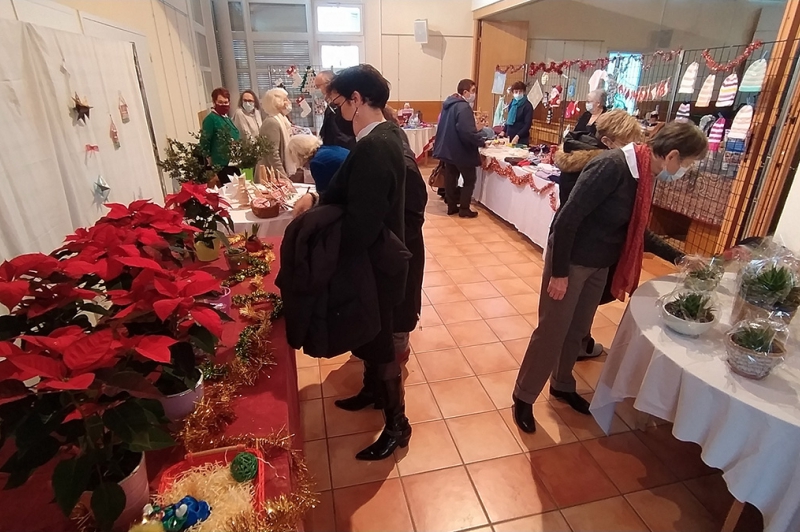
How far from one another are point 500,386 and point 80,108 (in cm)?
244

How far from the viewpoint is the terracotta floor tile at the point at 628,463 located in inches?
69.2

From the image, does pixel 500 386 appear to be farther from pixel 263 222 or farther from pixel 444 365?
pixel 263 222

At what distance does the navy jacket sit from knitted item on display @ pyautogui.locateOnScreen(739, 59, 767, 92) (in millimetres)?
2270

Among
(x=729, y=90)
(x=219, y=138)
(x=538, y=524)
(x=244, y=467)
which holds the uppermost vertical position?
(x=729, y=90)

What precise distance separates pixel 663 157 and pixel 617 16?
24.7 feet

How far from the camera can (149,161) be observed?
9.67ft

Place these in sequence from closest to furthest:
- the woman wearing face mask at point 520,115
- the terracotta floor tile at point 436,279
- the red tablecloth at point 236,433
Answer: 1. the red tablecloth at point 236,433
2. the terracotta floor tile at point 436,279
3. the woman wearing face mask at point 520,115

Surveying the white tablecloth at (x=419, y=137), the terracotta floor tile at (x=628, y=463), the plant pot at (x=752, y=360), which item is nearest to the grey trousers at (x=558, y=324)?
the terracotta floor tile at (x=628, y=463)

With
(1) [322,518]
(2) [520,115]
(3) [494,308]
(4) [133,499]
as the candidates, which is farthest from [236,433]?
(2) [520,115]

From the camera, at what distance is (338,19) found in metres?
7.19

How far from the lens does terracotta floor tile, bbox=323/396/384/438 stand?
1999 millimetres

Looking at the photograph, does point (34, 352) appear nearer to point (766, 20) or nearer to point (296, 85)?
point (296, 85)

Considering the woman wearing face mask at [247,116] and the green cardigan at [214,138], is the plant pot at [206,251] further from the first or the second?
the woman wearing face mask at [247,116]

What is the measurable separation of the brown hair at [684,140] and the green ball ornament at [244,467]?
164 centimetres
